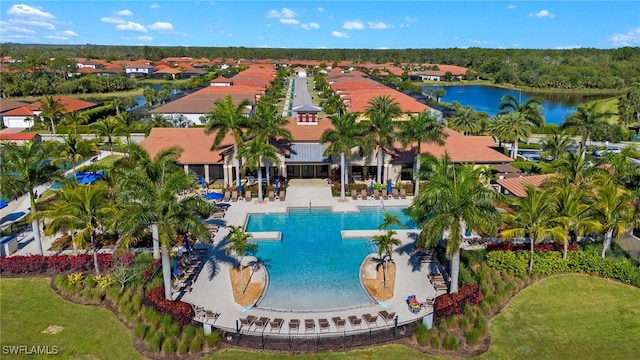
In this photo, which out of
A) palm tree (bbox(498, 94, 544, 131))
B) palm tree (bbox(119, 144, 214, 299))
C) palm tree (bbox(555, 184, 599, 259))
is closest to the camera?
palm tree (bbox(119, 144, 214, 299))

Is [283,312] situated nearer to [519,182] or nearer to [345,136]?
[345,136]

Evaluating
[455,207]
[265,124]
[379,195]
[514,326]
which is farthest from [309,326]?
[265,124]

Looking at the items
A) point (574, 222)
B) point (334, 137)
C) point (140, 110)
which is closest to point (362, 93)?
point (140, 110)

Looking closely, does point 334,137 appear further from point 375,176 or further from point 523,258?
point 523,258

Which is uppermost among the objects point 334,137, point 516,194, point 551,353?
point 334,137

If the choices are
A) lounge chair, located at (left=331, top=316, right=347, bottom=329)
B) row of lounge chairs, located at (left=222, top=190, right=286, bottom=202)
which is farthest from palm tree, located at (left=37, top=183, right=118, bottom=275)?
row of lounge chairs, located at (left=222, top=190, right=286, bottom=202)

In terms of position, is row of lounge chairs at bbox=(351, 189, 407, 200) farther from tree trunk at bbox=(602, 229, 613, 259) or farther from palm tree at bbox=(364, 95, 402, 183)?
tree trunk at bbox=(602, 229, 613, 259)

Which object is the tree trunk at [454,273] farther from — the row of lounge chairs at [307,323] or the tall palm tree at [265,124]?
the tall palm tree at [265,124]
